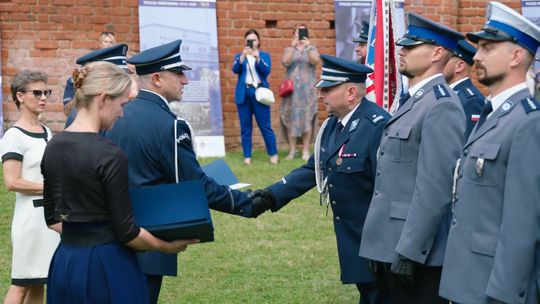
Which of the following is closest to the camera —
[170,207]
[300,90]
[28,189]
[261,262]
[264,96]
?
[170,207]

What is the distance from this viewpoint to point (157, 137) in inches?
191

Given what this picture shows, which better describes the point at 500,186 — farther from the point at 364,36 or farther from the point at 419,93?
the point at 364,36

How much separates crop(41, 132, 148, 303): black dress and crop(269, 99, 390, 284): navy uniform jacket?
1499 millimetres

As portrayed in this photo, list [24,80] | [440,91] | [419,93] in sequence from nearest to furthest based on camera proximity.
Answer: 1. [440,91]
2. [419,93]
3. [24,80]

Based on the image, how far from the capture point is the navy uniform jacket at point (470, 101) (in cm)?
660

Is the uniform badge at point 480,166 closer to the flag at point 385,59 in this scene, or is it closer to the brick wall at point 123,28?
the flag at point 385,59

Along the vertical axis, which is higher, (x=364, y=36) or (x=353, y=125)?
(x=364, y=36)

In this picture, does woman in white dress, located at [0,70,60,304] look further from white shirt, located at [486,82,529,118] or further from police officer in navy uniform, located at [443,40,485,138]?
white shirt, located at [486,82,529,118]

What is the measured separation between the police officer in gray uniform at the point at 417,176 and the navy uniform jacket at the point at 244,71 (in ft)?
27.8

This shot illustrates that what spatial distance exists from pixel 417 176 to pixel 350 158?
2.79 ft

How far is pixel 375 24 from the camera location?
285 inches

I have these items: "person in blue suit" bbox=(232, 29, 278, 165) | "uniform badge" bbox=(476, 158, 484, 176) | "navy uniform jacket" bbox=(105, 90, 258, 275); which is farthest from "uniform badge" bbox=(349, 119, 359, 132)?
"person in blue suit" bbox=(232, 29, 278, 165)

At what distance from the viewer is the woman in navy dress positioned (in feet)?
13.3

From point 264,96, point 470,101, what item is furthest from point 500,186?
point 264,96
